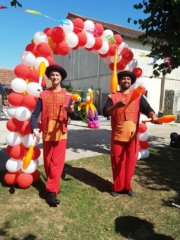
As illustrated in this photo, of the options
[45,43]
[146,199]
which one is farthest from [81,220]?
[45,43]

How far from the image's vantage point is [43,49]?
386 cm

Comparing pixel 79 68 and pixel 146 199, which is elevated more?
pixel 79 68

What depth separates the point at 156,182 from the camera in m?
4.38

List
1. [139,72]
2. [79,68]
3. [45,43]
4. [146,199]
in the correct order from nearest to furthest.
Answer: [146,199] < [45,43] < [139,72] < [79,68]

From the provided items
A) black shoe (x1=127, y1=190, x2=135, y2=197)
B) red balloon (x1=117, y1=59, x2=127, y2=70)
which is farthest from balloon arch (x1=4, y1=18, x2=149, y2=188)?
black shoe (x1=127, y1=190, x2=135, y2=197)

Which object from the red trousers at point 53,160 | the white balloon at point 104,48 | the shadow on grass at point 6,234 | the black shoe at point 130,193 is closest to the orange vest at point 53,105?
the red trousers at point 53,160

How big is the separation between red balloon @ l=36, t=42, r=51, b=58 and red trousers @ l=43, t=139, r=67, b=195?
142cm

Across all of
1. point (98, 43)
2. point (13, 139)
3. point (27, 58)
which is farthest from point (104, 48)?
point (13, 139)

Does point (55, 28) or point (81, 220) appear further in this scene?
point (55, 28)

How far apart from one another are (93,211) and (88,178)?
1224mm

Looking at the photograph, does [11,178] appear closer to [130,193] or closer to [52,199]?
[52,199]

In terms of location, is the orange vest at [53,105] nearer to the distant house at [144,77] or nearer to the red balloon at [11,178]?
the red balloon at [11,178]

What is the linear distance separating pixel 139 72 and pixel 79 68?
15.7 m

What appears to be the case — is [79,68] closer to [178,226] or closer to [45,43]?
[45,43]
